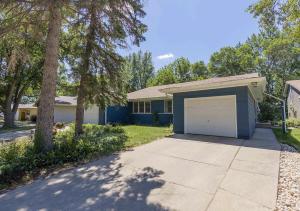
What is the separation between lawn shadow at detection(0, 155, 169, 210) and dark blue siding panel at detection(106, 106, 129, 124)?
45.6 ft

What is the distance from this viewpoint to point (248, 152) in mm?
7004

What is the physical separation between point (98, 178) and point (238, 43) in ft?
131

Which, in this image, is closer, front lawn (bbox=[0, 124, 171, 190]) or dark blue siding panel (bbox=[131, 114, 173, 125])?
front lawn (bbox=[0, 124, 171, 190])

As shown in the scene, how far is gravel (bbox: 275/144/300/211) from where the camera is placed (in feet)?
11.1

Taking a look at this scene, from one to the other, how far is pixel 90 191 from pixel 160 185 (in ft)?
4.92

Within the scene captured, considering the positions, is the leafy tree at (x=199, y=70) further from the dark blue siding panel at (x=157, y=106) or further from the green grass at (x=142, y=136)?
the green grass at (x=142, y=136)

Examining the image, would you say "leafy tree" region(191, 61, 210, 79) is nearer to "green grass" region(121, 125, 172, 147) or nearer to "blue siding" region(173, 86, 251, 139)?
"green grass" region(121, 125, 172, 147)

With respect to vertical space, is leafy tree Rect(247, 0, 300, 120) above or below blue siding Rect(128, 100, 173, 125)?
above

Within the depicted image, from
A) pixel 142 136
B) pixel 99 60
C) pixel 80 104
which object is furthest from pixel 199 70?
pixel 80 104

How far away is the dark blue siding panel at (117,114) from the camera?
19.2 meters

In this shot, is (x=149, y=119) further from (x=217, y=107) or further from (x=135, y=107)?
(x=217, y=107)

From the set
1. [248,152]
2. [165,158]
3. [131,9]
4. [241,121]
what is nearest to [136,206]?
[165,158]

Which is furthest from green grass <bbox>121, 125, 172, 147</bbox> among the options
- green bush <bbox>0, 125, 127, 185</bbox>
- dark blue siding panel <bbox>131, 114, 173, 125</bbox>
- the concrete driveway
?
dark blue siding panel <bbox>131, 114, 173, 125</bbox>

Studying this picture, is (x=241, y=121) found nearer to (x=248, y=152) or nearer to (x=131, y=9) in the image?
(x=248, y=152)
